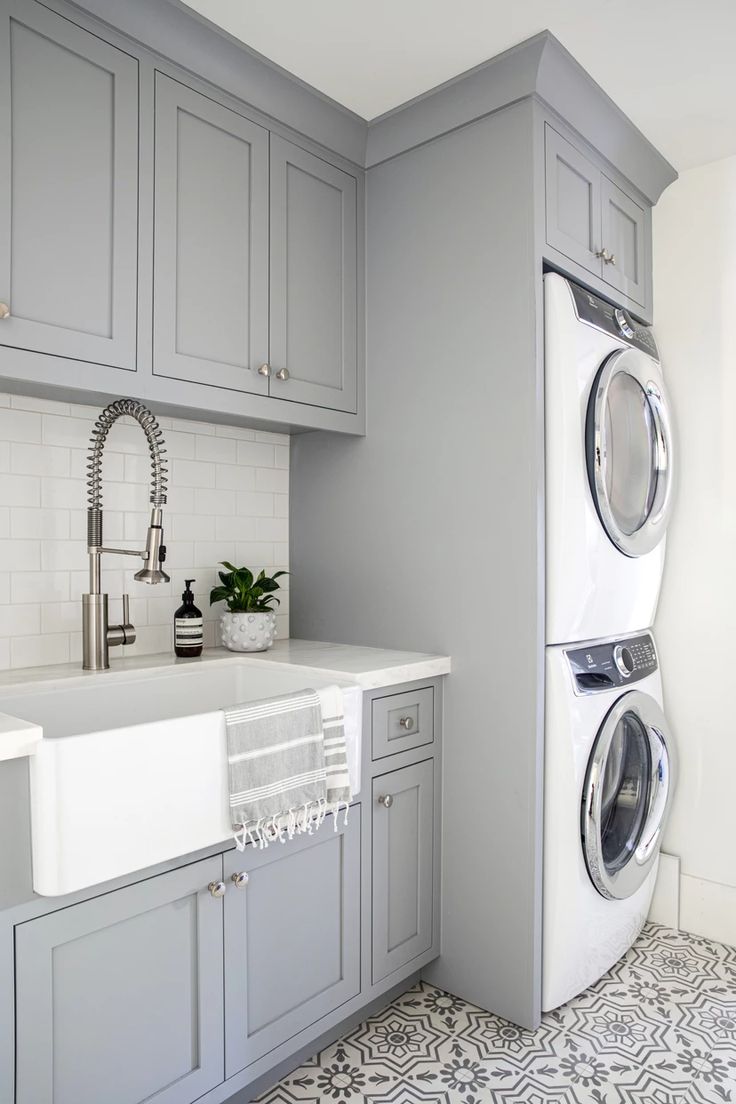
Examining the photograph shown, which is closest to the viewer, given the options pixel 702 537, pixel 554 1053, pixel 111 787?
pixel 111 787

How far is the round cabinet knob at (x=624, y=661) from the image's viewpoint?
2.27 m

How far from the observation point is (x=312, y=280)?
224 cm

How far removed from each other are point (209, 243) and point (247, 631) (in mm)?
1056

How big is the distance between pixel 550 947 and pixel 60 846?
1356mm

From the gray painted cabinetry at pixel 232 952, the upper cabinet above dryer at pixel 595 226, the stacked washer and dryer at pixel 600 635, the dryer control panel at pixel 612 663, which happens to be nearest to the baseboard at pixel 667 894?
the stacked washer and dryer at pixel 600 635

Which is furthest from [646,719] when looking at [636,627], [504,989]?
[504,989]

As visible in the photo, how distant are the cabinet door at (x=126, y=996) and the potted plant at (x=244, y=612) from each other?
0.81 m

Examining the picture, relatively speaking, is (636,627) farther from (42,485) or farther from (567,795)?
(42,485)

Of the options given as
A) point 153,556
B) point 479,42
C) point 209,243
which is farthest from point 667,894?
point 479,42

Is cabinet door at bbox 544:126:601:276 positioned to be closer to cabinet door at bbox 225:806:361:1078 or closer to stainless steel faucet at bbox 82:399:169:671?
stainless steel faucet at bbox 82:399:169:671

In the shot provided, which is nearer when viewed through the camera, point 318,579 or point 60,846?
point 60,846

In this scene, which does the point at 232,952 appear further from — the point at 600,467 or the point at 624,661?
the point at 600,467

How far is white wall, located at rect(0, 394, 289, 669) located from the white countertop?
118mm

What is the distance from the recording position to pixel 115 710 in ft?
6.21
